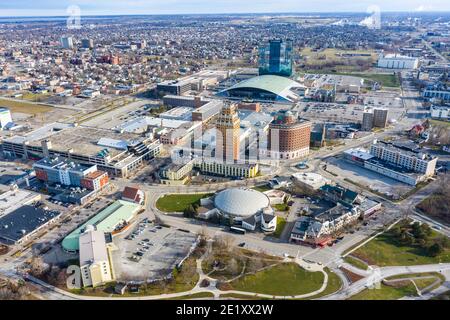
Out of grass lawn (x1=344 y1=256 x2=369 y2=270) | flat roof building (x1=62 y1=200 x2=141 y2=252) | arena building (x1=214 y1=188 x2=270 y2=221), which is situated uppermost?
arena building (x1=214 y1=188 x2=270 y2=221)

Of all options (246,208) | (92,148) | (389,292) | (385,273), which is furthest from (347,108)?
(389,292)

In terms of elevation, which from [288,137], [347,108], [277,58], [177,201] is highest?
[277,58]

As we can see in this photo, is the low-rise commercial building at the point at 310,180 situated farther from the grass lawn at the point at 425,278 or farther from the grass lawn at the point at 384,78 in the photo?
the grass lawn at the point at 384,78

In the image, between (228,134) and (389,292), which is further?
(228,134)

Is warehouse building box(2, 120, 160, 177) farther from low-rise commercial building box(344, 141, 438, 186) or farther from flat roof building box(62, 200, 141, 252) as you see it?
low-rise commercial building box(344, 141, 438, 186)

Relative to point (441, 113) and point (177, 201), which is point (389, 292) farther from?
point (441, 113)

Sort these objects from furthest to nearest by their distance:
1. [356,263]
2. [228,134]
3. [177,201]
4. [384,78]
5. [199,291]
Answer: [384,78]
[228,134]
[177,201]
[356,263]
[199,291]

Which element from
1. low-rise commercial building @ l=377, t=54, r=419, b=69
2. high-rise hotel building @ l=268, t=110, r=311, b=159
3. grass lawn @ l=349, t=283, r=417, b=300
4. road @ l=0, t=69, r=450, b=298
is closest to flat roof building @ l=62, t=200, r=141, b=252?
road @ l=0, t=69, r=450, b=298
